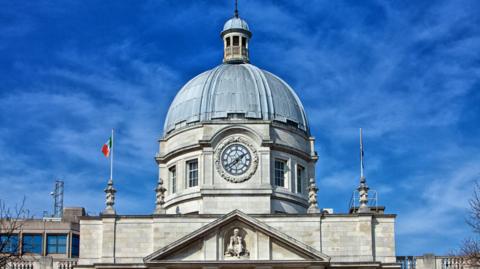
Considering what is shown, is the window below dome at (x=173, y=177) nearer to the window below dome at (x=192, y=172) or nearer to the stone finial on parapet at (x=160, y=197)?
the window below dome at (x=192, y=172)

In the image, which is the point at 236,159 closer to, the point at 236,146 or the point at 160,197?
the point at 236,146

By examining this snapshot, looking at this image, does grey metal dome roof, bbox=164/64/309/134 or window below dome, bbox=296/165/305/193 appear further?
grey metal dome roof, bbox=164/64/309/134

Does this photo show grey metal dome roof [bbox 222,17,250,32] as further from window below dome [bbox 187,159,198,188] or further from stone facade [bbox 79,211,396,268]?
stone facade [bbox 79,211,396,268]

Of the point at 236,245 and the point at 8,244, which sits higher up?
the point at 236,245

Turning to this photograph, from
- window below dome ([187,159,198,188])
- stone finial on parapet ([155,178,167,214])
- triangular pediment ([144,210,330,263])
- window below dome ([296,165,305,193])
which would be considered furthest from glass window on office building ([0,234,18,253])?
window below dome ([296,165,305,193])

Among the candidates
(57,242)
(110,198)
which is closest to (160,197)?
(110,198)

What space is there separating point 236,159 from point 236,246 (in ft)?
27.3

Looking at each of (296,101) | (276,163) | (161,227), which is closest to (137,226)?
(161,227)

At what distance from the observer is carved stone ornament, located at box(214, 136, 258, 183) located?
258 feet

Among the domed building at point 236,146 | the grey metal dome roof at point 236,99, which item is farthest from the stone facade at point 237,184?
the grey metal dome roof at point 236,99

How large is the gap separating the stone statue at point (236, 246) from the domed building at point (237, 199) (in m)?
0.06

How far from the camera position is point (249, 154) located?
259 feet

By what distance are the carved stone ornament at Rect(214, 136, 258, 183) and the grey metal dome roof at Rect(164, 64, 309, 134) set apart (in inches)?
100

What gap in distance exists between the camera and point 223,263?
71625mm
